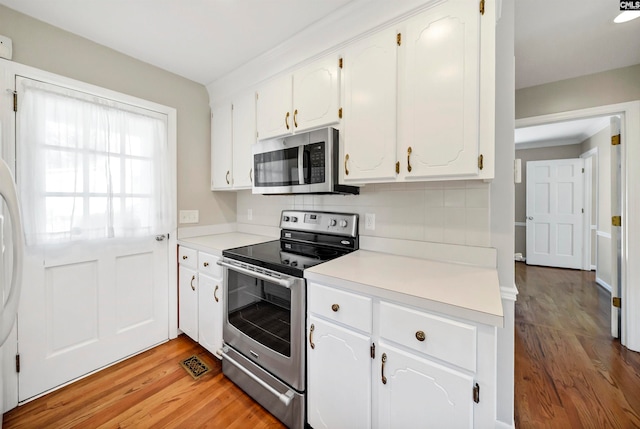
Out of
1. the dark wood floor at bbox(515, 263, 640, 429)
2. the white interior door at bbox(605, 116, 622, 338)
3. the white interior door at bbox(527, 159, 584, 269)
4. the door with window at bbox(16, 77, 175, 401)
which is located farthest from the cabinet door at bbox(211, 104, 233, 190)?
the white interior door at bbox(527, 159, 584, 269)

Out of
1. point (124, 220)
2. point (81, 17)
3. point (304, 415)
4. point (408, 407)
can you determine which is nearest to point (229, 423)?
point (304, 415)

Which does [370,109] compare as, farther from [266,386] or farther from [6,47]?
[6,47]

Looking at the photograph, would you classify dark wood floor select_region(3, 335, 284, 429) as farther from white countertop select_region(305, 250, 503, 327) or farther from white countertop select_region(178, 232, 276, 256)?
white countertop select_region(305, 250, 503, 327)

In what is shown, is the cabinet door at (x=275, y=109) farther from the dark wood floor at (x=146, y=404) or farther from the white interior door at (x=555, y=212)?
the white interior door at (x=555, y=212)

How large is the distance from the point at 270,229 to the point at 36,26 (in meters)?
2.08

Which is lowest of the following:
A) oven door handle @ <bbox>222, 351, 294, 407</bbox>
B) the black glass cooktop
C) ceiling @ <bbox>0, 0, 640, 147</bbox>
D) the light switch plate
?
oven door handle @ <bbox>222, 351, 294, 407</bbox>

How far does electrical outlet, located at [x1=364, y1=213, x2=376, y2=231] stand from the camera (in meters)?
1.81

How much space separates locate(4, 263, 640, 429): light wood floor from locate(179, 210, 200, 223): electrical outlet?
1087 millimetres

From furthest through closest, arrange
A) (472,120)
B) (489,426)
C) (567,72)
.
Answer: (567,72) → (472,120) → (489,426)

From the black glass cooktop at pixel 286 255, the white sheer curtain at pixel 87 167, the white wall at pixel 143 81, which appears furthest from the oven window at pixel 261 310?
the white wall at pixel 143 81

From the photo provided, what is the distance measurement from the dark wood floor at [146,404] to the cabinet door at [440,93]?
170 centimetres

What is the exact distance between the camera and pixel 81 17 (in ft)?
5.36

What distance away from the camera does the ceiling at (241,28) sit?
5.07 feet

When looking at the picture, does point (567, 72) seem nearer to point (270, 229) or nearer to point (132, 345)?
point (270, 229)
